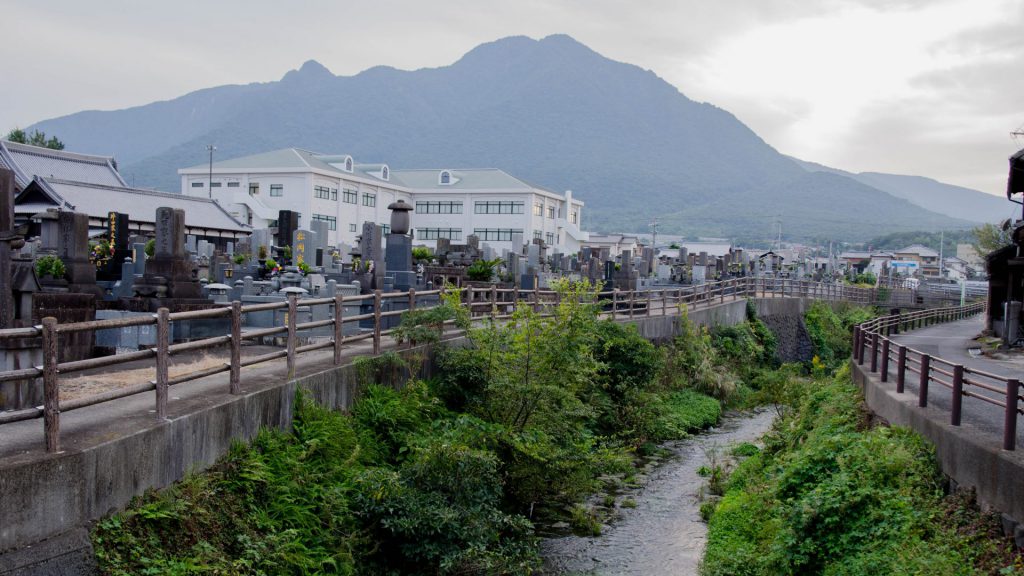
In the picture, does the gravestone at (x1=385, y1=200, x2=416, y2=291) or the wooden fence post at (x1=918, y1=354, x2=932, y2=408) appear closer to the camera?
the wooden fence post at (x1=918, y1=354, x2=932, y2=408)

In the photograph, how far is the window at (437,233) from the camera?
7312 centimetres

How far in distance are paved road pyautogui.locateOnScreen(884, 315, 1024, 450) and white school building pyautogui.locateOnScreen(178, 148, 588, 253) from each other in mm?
32166

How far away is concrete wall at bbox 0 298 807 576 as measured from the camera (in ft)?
18.7

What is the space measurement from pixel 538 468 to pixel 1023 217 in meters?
19.9

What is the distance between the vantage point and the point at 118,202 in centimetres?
4153

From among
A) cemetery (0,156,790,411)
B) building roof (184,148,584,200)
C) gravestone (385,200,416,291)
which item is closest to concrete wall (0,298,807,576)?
cemetery (0,156,790,411)

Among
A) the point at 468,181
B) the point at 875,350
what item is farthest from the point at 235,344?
the point at 468,181

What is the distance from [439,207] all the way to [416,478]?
64.5 m

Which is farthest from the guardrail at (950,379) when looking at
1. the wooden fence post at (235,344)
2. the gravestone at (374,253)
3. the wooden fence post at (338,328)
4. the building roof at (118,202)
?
the building roof at (118,202)

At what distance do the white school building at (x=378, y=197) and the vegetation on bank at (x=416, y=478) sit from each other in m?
44.4

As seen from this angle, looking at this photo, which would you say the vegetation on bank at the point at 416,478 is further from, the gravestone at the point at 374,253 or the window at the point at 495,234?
the window at the point at 495,234

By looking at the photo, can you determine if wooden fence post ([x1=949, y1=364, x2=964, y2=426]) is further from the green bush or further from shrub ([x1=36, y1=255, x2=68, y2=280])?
shrub ([x1=36, y1=255, x2=68, y2=280])

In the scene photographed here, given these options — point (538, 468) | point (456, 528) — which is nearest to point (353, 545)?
point (456, 528)

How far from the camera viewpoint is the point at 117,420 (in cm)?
733
